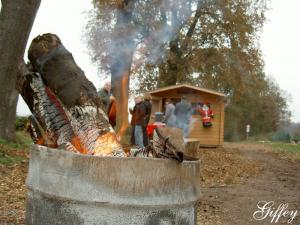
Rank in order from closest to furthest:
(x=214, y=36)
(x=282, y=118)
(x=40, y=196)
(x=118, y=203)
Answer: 1. (x=118, y=203)
2. (x=40, y=196)
3. (x=214, y=36)
4. (x=282, y=118)

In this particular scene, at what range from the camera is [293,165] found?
14.5 metres

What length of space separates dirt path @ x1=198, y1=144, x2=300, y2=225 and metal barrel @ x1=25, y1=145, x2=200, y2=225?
2.92 meters

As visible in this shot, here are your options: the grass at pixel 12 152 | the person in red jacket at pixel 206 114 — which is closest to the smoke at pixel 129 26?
the grass at pixel 12 152

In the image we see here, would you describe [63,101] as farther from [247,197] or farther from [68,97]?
[247,197]

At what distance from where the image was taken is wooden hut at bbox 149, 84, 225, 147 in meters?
19.4

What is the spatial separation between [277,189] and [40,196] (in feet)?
22.6

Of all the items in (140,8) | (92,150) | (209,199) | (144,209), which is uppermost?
(140,8)

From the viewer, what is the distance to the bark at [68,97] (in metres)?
3.44

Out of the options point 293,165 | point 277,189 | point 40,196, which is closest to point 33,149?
point 40,196

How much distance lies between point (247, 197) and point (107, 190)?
215 inches

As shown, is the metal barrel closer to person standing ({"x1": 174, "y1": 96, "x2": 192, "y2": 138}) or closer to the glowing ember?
the glowing ember

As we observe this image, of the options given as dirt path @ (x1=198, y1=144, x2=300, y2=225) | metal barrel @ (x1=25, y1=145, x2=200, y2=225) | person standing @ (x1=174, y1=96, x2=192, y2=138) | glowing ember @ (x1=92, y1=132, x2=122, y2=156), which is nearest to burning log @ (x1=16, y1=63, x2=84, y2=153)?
glowing ember @ (x1=92, y1=132, x2=122, y2=156)

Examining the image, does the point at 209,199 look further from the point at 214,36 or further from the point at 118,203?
the point at 214,36

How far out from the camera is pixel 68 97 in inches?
137
